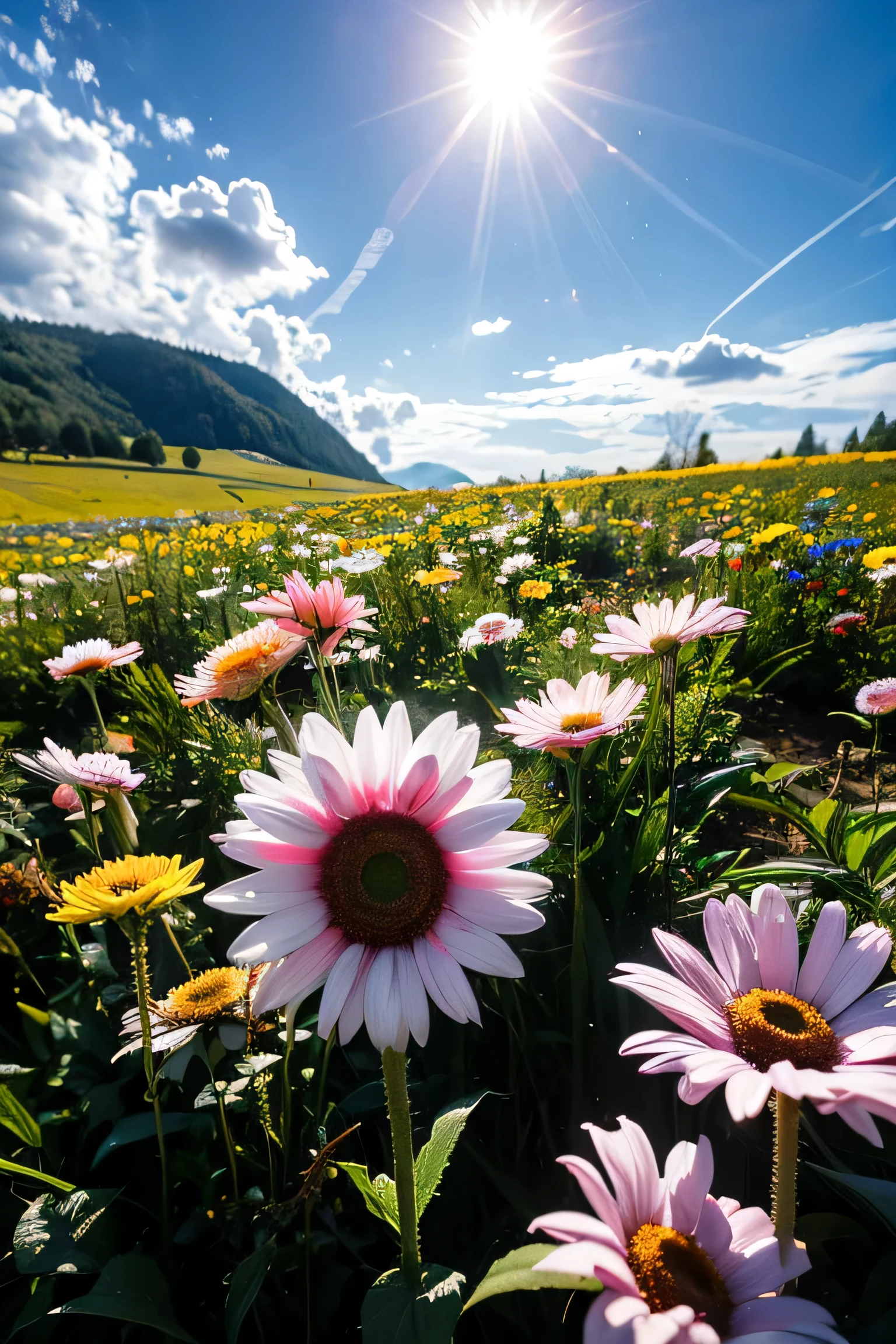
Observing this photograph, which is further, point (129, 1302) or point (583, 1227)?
point (129, 1302)

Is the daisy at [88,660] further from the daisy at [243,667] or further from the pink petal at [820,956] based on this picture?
the pink petal at [820,956]

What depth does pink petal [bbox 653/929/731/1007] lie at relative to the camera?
44cm

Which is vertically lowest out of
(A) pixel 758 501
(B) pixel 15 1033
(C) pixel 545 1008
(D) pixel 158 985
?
(B) pixel 15 1033

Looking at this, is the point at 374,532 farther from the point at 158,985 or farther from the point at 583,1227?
the point at 583,1227

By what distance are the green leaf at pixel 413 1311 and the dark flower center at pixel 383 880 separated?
0.88 feet

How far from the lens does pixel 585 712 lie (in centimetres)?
75

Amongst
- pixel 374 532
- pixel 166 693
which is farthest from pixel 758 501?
pixel 166 693

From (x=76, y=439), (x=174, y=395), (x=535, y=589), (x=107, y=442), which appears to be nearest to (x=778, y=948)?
(x=535, y=589)

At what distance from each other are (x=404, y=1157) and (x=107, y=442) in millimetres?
17788

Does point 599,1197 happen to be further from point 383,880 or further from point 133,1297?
point 133,1297

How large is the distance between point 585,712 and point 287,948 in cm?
45

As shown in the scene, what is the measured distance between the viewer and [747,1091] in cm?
33

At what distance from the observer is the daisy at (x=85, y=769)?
75cm

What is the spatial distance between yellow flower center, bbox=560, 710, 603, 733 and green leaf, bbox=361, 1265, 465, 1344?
1.64 ft
